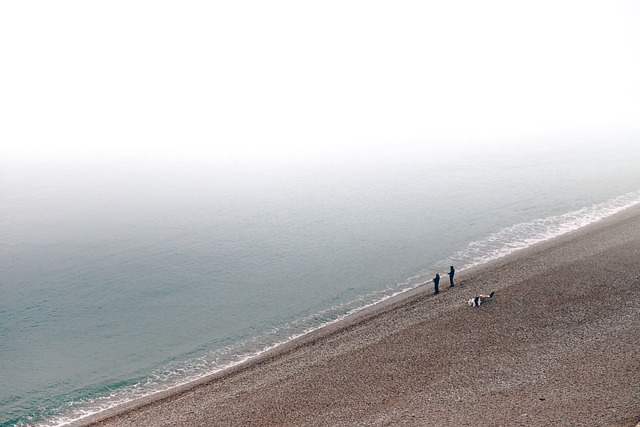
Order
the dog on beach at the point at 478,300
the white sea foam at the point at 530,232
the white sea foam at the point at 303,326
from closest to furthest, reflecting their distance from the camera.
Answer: the white sea foam at the point at 303,326 → the dog on beach at the point at 478,300 → the white sea foam at the point at 530,232

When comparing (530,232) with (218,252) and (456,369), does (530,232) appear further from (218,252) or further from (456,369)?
(218,252)

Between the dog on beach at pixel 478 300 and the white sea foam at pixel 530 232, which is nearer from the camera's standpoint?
the dog on beach at pixel 478 300

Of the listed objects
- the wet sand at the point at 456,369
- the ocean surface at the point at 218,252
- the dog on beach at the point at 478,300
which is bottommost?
the wet sand at the point at 456,369

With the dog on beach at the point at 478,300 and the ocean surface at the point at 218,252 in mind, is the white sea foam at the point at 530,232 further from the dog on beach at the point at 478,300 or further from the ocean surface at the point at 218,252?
the dog on beach at the point at 478,300

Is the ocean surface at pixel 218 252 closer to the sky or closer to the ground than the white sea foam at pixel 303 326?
closer to the sky

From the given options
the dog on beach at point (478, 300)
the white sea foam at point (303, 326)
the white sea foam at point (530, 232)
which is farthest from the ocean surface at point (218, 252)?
the dog on beach at point (478, 300)

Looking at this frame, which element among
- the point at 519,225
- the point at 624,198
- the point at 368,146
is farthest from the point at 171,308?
the point at 368,146

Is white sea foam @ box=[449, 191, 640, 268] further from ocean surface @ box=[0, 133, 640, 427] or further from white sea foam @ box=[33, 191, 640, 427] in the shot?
ocean surface @ box=[0, 133, 640, 427]
